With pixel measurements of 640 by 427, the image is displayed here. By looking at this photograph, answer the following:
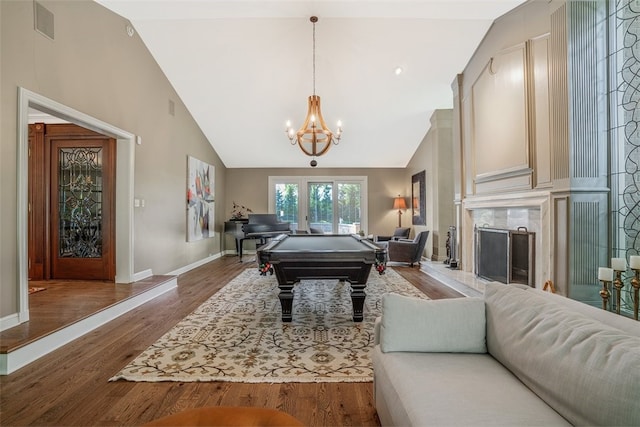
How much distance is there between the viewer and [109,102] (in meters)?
4.03

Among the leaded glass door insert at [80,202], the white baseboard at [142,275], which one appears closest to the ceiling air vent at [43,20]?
the leaded glass door insert at [80,202]

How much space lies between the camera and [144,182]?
477 cm

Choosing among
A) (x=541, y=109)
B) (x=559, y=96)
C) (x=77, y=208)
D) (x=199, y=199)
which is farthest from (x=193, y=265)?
(x=559, y=96)

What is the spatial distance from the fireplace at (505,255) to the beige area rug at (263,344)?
1065mm

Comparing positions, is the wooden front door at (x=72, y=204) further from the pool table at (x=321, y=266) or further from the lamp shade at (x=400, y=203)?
the lamp shade at (x=400, y=203)

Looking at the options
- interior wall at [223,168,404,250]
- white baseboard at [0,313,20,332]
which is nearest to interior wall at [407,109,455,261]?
interior wall at [223,168,404,250]

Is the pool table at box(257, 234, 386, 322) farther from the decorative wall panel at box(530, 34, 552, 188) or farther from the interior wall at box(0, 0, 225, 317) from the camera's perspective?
the interior wall at box(0, 0, 225, 317)

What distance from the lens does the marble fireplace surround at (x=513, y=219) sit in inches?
130

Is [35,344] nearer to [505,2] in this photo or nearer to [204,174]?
[204,174]

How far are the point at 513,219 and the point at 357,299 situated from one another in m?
2.31

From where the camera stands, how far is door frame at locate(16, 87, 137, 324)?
2.82m

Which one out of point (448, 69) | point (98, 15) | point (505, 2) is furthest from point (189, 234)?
point (505, 2)

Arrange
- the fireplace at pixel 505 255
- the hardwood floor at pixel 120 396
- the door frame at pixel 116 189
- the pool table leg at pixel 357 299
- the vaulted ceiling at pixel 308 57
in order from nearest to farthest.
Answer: the hardwood floor at pixel 120 396 → the door frame at pixel 116 189 → the pool table leg at pixel 357 299 → the fireplace at pixel 505 255 → the vaulted ceiling at pixel 308 57

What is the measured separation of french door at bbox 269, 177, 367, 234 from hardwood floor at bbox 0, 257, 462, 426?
638cm
